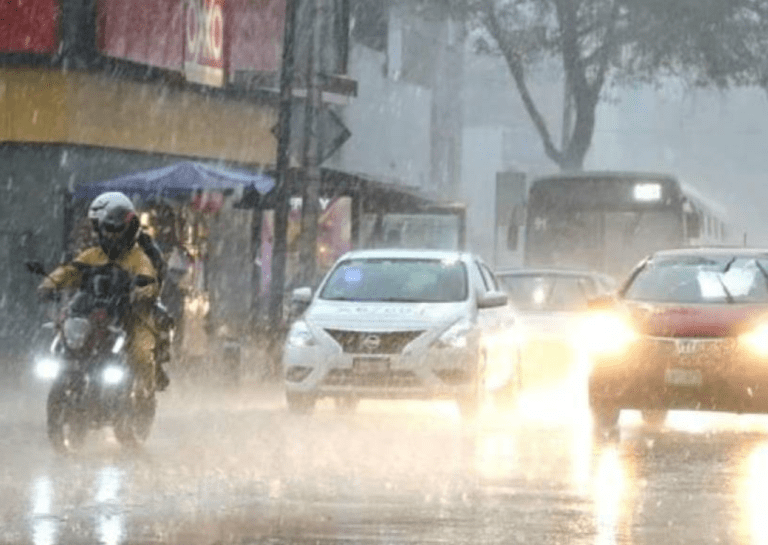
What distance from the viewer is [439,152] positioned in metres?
63.8

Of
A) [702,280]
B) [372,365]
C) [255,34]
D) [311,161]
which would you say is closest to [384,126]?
[255,34]

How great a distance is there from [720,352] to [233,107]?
19.8 m

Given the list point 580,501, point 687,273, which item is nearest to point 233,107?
point 687,273

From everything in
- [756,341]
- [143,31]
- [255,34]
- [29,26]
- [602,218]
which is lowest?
[756,341]

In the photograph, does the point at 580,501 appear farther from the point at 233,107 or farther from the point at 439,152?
the point at 439,152

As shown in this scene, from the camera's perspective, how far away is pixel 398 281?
24172 mm

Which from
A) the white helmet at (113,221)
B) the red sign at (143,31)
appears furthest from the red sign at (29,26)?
the white helmet at (113,221)

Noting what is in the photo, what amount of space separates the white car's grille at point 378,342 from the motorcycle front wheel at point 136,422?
13.6 feet

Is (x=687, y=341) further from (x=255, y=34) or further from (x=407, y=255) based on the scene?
(x=255, y=34)

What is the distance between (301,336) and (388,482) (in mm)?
7210

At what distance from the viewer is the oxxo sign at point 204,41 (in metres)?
36.1

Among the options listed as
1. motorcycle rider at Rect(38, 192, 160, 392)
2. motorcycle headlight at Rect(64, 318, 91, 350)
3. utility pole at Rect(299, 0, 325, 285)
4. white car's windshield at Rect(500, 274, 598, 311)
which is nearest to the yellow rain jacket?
motorcycle rider at Rect(38, 192, 160, 392)

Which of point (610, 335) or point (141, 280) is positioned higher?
point (141, 280)

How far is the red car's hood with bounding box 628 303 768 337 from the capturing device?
795 inches
